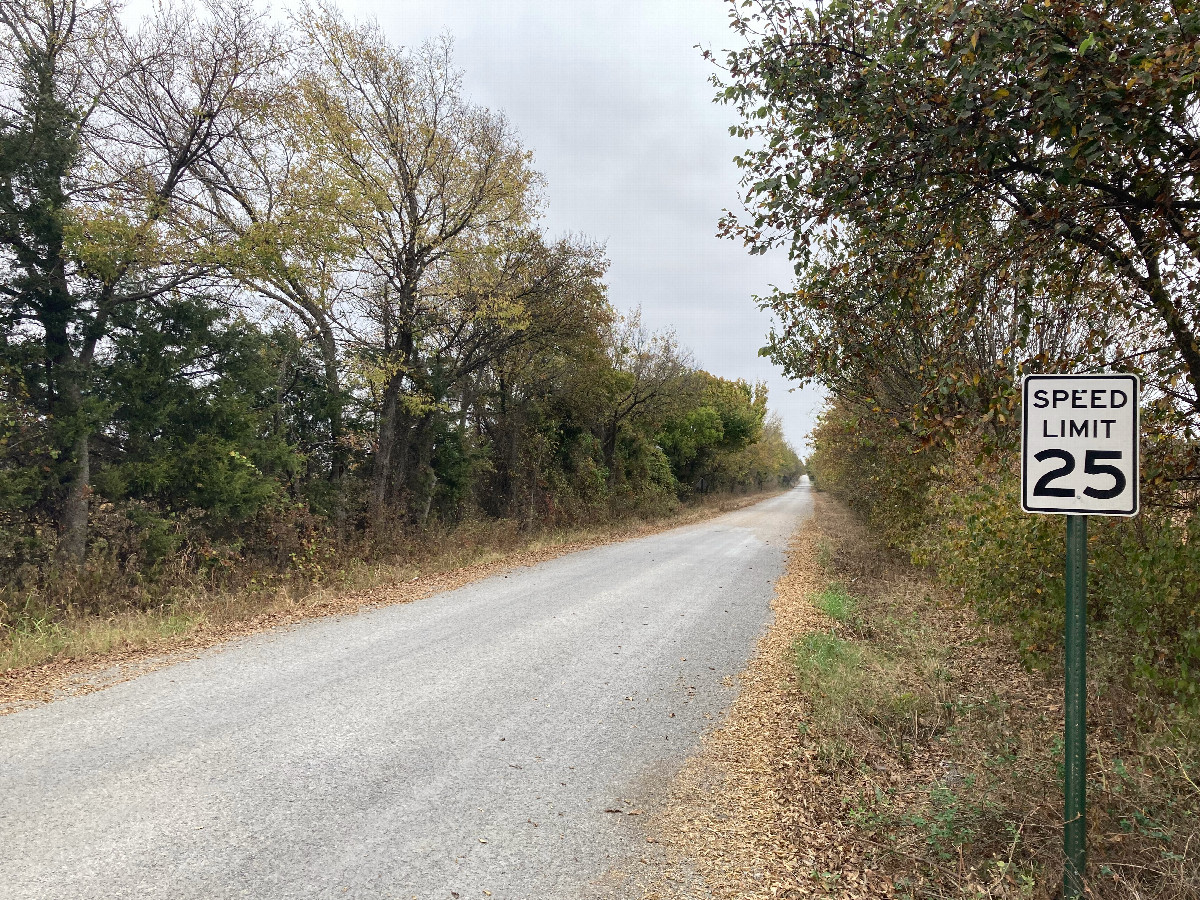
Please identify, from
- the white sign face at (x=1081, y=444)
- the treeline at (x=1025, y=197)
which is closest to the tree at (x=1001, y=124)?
the treeline at (x=1025, y=197)

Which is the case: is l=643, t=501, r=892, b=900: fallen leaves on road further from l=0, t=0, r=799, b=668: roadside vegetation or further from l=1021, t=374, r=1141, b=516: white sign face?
l=0, t=0, r=799, b=668: roadside vegetation

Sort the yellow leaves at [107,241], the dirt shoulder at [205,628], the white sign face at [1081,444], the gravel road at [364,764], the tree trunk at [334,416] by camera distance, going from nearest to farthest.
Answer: the white sign face at [1081,444], the gravel road at [364,764], the dirt shoulder at [205,628], the yellow leaves at [107,241], the tree trunk at [334,416]

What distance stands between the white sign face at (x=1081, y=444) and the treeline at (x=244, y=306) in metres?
10.4

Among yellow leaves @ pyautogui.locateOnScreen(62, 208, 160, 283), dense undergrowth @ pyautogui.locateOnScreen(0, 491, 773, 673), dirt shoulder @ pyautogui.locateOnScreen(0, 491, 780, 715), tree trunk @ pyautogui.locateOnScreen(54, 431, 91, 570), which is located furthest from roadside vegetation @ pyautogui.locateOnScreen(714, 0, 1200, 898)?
tree trunk @ pyautogui.locateOnScreen(54, 431, 91, 570)

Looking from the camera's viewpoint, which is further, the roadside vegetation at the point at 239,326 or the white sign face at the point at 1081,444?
the roadside vegetation at the point at 239,326

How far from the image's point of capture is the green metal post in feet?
9.02

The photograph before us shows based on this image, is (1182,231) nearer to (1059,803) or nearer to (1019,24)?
(1019,24)

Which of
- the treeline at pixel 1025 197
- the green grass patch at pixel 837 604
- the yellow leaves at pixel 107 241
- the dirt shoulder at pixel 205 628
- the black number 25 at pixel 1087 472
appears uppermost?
the yellow leaves at pixel 107 241

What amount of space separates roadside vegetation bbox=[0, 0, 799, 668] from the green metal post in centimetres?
850

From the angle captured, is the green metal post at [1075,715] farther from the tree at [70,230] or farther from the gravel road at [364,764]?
the tree at [70,230]

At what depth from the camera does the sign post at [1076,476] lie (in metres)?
2.68

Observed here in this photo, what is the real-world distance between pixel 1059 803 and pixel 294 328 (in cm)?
1354

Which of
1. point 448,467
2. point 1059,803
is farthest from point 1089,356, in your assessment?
point 448,467

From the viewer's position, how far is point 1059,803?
10.8 feet
